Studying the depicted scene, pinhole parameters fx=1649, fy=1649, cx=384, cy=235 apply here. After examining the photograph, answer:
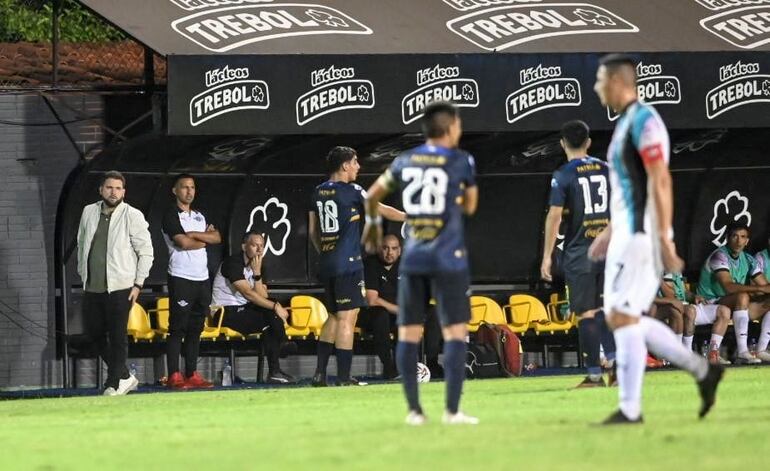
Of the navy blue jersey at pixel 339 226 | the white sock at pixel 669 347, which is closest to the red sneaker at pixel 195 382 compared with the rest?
the navy blue jersey at pixel 339 226

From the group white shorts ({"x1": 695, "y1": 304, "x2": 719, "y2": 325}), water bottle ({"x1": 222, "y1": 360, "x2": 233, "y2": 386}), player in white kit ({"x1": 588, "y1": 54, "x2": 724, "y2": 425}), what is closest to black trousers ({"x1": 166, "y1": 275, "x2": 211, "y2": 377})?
water bottle ({"x1": 222, "y1": 360, "x2": 233, "y2": 386})

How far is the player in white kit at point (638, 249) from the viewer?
8914mm

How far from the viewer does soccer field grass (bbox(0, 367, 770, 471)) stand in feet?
25.2

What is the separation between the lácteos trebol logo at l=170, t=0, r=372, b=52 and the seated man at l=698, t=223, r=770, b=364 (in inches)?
203

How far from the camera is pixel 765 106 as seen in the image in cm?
1689

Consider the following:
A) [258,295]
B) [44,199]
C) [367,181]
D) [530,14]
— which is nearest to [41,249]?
[44,199]

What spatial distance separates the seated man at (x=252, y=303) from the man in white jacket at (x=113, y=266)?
1.59 metres

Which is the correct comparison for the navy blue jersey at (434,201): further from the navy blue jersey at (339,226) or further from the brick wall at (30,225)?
the brick wall at (30,225)

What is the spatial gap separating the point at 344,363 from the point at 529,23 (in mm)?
4176

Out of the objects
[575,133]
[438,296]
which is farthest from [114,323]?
[438,296]

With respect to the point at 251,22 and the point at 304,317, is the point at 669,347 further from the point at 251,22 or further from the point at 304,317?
the point at 304,317

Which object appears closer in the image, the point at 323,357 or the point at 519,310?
the point at 323,357

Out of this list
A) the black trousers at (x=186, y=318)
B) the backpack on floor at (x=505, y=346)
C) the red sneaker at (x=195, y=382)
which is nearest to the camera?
the black trousers at (x=186, y=318)

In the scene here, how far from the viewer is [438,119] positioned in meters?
9.52
